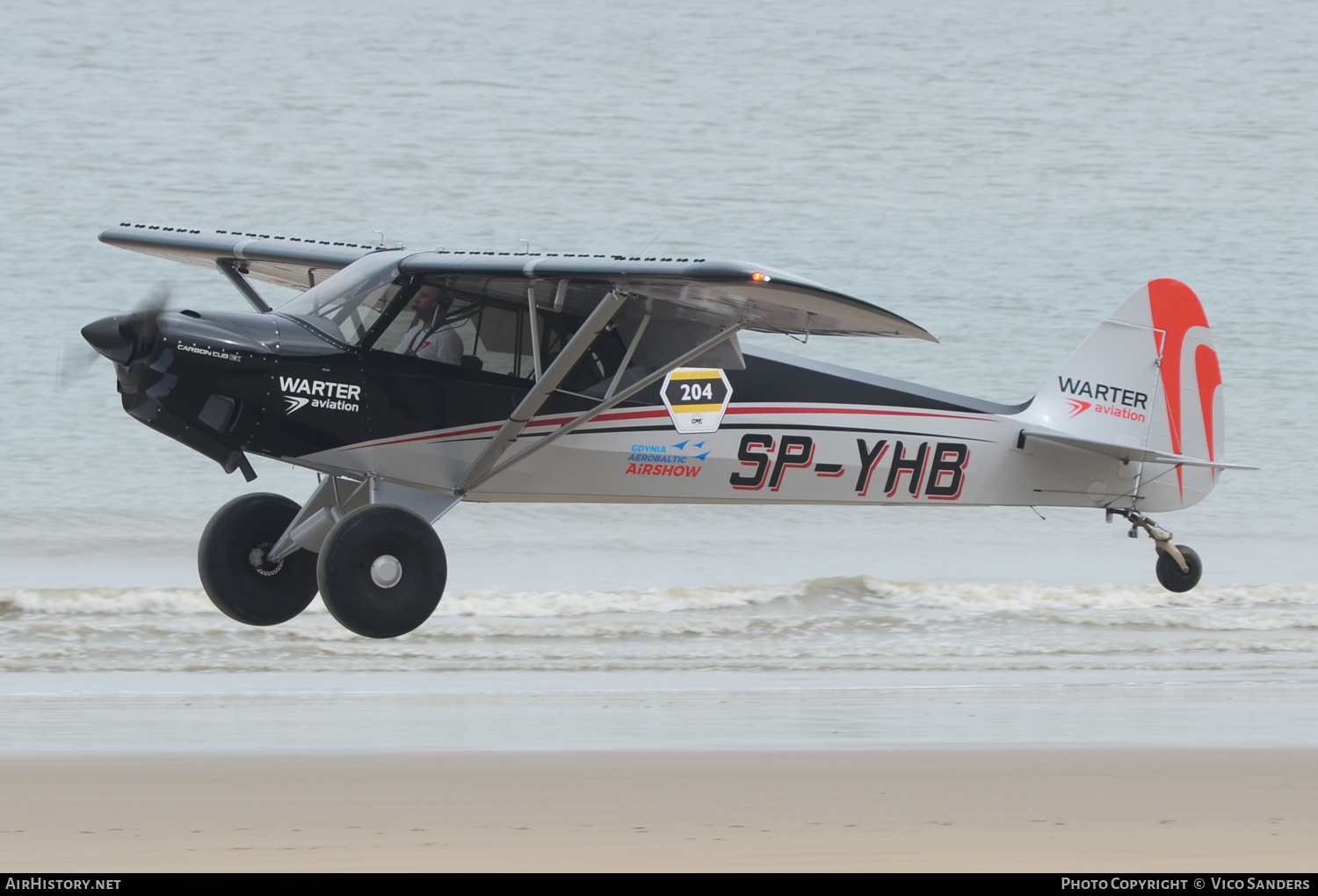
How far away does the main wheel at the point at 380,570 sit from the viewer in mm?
8922

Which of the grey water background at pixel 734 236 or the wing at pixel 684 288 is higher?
the grey water background at pixel 734 236

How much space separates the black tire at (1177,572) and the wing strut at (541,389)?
5.31m

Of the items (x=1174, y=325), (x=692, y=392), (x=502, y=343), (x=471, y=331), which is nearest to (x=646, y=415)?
(x=692, y=392)

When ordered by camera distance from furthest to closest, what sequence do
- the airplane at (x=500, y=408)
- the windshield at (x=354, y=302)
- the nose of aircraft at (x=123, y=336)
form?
the windshield at (x=354, y=302) → the airplane at (x=500, y=408) → the nose of aircraft at (x=123, y=336)

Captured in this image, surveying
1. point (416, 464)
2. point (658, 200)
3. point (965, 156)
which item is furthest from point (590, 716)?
point (965, 156)

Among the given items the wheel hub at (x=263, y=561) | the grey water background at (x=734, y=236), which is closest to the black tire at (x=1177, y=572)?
the grey water background at (x=734, y=236)

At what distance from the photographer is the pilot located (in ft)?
30.8

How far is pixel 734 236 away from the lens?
27.7 metres

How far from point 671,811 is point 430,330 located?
12.6 feet

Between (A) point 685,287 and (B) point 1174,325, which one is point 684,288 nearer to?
(A) point 685,287

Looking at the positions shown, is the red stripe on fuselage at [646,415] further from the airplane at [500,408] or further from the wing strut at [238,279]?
the wing strut at [238,279]

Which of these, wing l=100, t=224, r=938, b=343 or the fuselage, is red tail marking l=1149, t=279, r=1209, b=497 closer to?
the fuselage

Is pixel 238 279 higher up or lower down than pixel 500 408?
higher up

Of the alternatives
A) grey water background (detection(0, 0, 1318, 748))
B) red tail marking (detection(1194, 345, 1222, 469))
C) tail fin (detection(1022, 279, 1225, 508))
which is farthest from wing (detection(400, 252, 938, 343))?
red tail marking (detection(1194, 345, 1222, 469))
